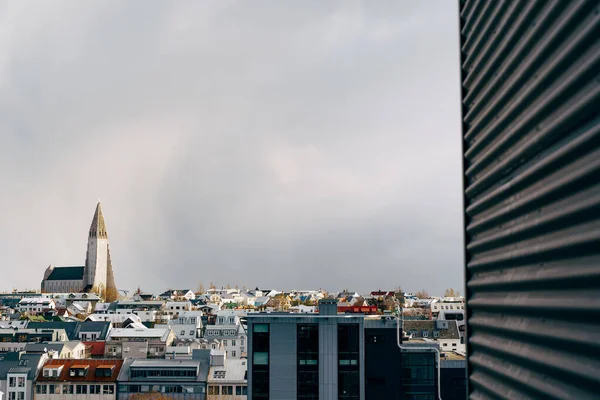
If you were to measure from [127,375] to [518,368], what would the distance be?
64.8 metres

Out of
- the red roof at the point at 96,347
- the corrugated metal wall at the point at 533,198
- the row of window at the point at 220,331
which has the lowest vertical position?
the red roof at the point at 96,347

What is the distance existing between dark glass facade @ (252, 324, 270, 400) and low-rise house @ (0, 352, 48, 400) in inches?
1593

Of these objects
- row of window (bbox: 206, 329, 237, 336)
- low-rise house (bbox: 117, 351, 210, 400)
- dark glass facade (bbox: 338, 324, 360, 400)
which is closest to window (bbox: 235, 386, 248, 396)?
low-rise house (bbox: 117, 351, 210, 400)

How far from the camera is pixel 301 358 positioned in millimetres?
36938

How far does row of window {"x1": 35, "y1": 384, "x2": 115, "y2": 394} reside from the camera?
223ft

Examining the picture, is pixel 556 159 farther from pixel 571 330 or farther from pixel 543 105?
pixel 571 330

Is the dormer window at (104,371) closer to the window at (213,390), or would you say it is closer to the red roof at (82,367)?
the red roof at (82,367)

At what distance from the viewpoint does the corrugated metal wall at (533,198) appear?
6598 millimetres

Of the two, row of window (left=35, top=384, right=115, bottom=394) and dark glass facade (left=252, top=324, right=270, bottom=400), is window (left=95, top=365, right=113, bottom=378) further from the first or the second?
dark glass facade (left=252, top=324, right=270, bottom=400)

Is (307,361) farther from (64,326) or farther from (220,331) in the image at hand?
(64,326)

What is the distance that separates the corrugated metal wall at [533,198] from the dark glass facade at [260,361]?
26454mm

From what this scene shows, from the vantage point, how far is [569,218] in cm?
700

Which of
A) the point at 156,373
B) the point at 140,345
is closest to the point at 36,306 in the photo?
the point at 140,345

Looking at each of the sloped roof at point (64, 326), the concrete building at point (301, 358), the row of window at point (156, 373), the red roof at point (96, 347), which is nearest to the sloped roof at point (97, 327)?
the sloped roof at point (64, 326)
